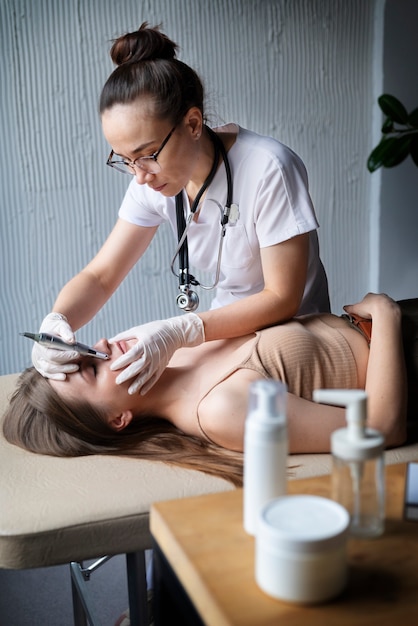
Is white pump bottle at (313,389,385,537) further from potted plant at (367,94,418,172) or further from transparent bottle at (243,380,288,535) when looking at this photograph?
potted plant at (367,94,418,172)

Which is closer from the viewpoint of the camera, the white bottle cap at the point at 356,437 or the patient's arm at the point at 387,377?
the white bottle cap at the point at 356,437

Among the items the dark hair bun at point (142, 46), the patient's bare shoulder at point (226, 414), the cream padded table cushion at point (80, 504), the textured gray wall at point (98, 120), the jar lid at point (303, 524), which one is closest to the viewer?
the jar lid at point (303, 524)

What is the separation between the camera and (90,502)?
1.35 m

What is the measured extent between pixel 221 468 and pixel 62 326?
0.54 meters

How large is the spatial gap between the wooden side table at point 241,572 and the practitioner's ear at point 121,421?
2.04ft

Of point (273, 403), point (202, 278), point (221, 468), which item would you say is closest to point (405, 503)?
point (273, 403)

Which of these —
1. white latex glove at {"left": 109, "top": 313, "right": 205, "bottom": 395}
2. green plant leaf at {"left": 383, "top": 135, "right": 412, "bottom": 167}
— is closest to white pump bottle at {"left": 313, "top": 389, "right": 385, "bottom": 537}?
white latex glove at {"left": 109, "top": 313, "right": 205, "bottom": 395}

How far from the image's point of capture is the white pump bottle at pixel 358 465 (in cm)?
88

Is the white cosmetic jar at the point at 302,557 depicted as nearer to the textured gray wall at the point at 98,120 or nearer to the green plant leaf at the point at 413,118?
the textured gray wall at the point at 98,120

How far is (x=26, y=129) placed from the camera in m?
2.95

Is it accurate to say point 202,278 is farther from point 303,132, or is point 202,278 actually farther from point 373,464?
point 373,464

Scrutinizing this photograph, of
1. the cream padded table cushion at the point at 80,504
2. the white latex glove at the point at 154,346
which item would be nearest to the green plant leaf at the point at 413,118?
the white latex glove at the point at 154,346

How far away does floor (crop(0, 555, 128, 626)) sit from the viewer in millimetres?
1995

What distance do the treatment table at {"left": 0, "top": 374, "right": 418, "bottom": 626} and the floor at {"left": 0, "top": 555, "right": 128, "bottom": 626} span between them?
639 mm
